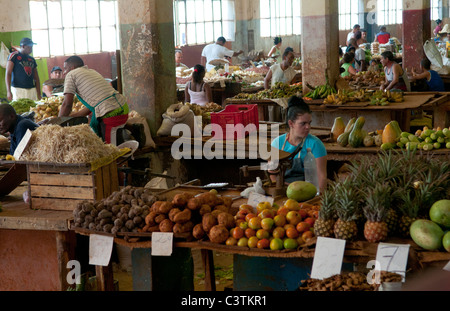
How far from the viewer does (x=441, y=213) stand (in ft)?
12.1

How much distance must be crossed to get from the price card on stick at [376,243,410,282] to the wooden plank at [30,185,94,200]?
224 cm

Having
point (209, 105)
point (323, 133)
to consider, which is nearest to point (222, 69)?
point (209, 105)

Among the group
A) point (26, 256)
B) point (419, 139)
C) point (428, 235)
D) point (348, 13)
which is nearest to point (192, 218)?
point (428, 235)

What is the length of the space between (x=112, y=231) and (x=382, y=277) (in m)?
1.76

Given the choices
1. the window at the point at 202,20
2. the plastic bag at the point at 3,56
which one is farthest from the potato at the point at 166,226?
the window at the point at 202,20

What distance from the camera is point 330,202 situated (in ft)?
12.5

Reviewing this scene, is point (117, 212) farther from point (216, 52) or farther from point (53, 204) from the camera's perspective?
point (216, 52)

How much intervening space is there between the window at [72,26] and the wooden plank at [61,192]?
11179 millimetres

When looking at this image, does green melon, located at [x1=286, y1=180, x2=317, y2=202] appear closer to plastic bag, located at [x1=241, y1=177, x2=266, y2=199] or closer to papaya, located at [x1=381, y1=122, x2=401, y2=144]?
plastic bag, located at [x1=241, y1=177, x2=266, y2=199]

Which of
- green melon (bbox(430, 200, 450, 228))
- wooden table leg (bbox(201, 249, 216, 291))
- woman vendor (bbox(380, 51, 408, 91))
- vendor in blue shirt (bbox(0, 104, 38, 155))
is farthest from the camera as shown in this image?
woman vendor (bbox(380, 51, 408, 91))

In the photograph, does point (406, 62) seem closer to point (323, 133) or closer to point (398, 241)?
point (323, 133)

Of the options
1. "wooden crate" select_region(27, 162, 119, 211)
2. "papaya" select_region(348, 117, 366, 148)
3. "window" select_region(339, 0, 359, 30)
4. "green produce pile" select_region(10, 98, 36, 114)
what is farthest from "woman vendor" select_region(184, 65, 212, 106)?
"window" select_region(339, 0, 359, 30)

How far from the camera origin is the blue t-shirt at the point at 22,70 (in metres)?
11.8

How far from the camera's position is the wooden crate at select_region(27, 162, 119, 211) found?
4.88 meters
